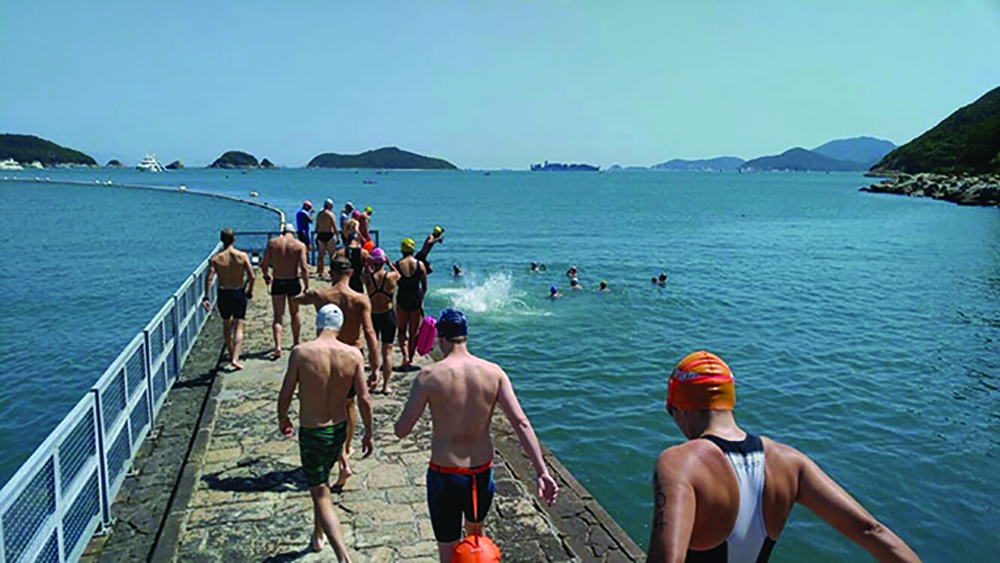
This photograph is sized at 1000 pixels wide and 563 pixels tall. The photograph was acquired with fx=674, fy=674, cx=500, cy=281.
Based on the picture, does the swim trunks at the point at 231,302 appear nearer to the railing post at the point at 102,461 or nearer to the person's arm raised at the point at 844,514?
the railing post at the point at 102,461

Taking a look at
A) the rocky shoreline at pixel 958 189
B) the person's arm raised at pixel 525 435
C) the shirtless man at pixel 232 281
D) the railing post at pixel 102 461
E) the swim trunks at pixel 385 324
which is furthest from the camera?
the rocky shoreline at pixel 958 189

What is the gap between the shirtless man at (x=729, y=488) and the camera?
2395 millimetres

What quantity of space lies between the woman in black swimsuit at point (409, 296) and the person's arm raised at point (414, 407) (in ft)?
16.4

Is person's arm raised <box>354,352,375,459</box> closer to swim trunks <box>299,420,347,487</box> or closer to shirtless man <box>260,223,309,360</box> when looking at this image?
swim trunks <box>299,420,347,487</box>

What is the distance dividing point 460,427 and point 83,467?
3.54 meters

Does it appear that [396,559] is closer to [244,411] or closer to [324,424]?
[324,424]

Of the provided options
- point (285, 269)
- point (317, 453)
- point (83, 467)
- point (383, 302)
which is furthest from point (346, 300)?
point (285, 269)

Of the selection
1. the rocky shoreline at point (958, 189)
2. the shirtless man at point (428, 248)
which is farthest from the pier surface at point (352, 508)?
the rocky shoreline at point (958, 189)

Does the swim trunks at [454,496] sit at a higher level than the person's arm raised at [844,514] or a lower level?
lower

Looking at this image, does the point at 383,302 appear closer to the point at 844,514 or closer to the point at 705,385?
the point at 705,385

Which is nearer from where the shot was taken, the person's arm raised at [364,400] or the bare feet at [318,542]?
the person's arm raised at [364,400]

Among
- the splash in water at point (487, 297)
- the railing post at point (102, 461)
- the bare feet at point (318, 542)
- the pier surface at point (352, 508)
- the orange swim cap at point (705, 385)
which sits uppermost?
the orange swim cap at point (705, 385)

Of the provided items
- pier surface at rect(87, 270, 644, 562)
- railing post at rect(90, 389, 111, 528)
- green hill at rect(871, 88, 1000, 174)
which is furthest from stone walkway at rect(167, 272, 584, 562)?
green hill at rect(871, 88, 1000, 174)

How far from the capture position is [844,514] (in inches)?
98.7
